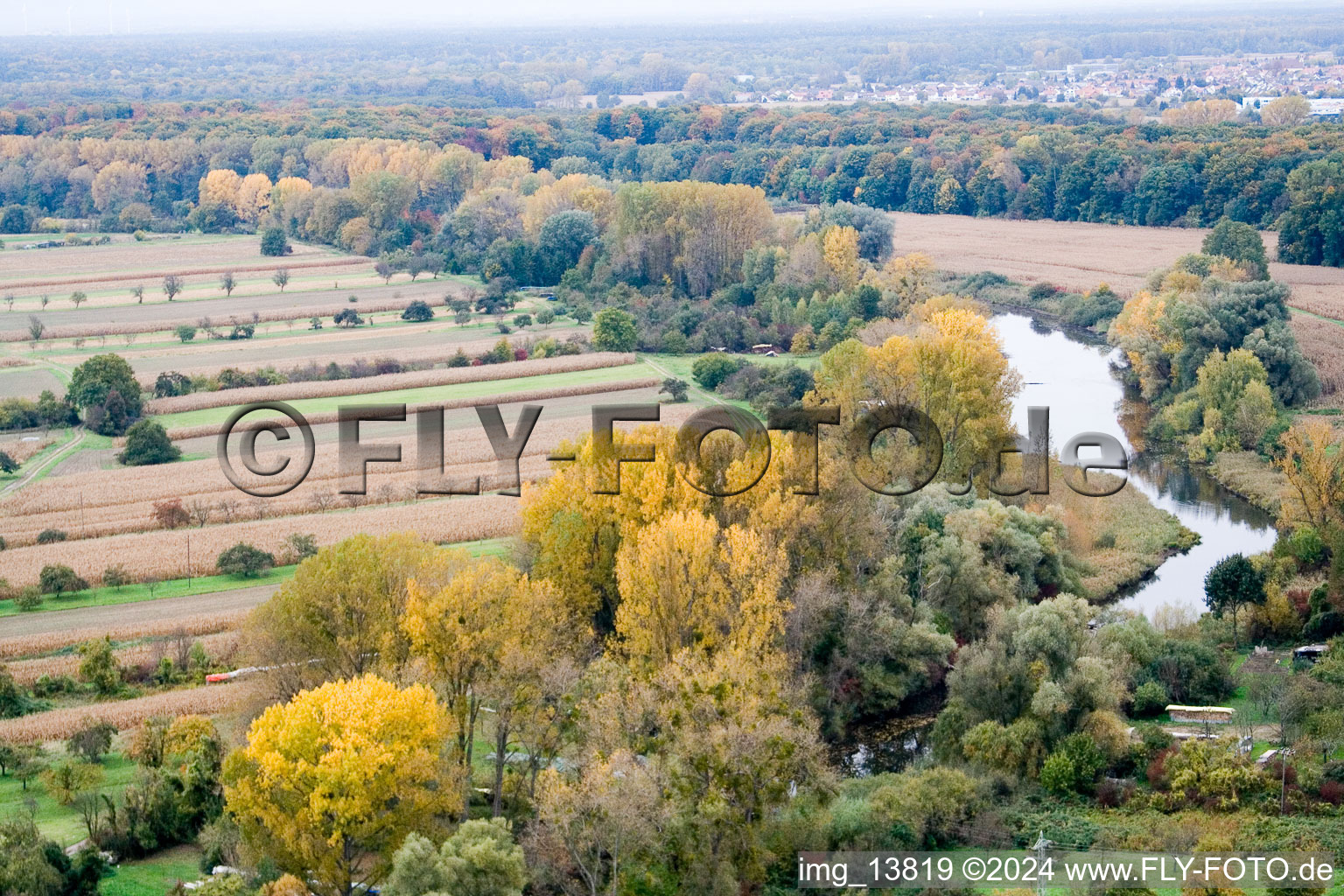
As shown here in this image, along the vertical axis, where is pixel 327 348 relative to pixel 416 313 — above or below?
below

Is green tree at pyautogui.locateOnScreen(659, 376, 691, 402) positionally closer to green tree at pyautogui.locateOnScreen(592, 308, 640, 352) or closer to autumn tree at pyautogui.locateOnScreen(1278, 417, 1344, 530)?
green tree at pyautogui.locateOnScreen(592, 308, 640, 352)

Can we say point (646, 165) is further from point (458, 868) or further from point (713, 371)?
point (458, 868)

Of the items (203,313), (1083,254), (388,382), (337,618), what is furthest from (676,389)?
(1083,254)

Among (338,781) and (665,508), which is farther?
(665,508)

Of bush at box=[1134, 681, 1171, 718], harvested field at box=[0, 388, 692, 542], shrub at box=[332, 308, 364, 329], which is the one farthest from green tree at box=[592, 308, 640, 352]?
bush at box=[1134, 681, 1171, 718]

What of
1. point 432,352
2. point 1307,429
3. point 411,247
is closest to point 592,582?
point 1307,429

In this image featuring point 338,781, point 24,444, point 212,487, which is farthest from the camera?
point 24,444

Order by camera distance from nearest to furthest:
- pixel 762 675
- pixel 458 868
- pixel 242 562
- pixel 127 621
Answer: pixel 458 868, pixel 762 675, pixel 127 621, pixel 242 562

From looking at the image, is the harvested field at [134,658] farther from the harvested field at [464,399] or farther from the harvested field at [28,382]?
the harvested field at [28,382]
